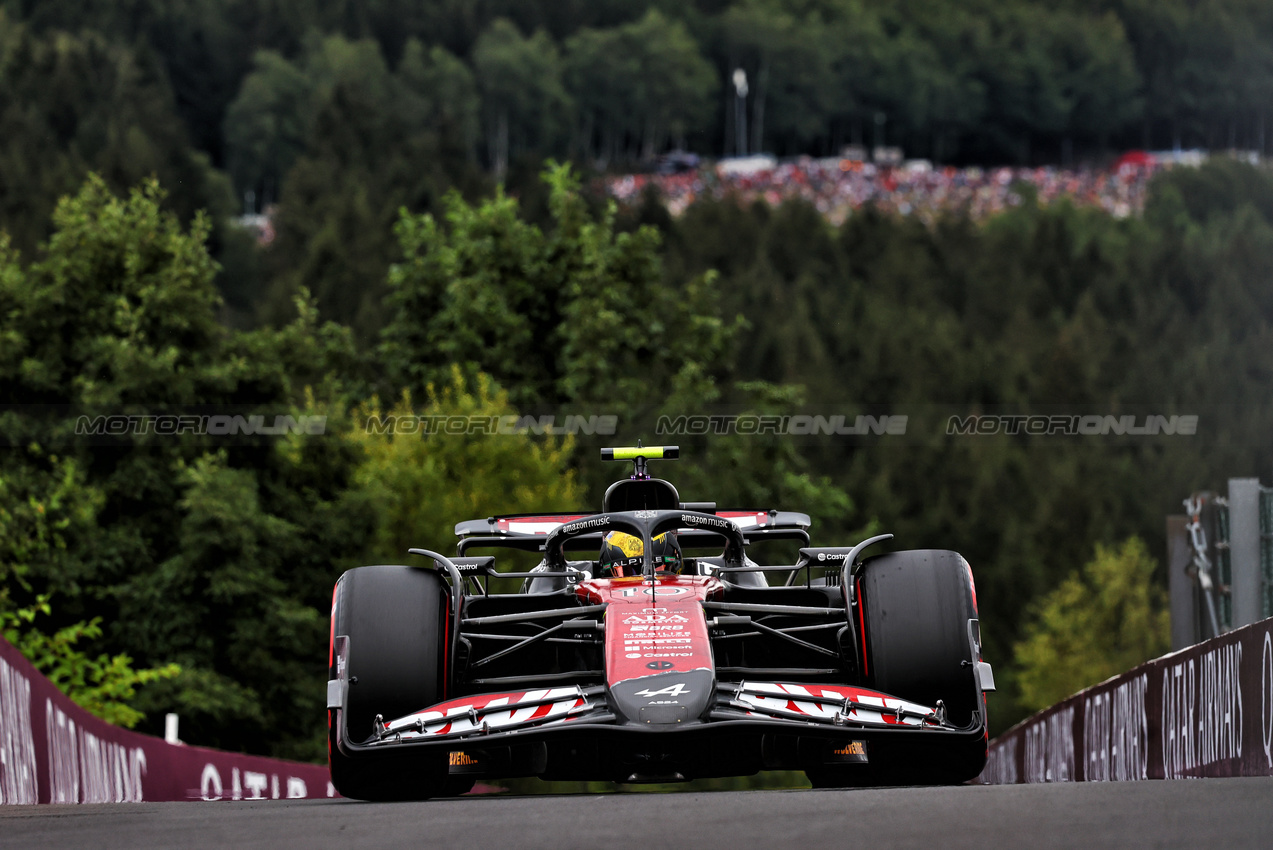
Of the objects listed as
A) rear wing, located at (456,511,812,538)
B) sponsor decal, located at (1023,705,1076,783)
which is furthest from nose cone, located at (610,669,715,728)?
sponsor decal, located at (1023,705,1076,783)

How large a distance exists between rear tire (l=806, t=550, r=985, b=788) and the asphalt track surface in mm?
847

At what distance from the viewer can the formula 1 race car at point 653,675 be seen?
8.34m

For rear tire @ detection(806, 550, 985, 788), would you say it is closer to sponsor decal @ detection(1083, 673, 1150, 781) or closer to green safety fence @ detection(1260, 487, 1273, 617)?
sponsor decal @ detection(1083, 673, 1150, 781)

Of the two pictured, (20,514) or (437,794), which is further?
(20,514)

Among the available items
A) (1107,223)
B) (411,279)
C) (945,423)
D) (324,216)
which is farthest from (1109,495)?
(1107,223)

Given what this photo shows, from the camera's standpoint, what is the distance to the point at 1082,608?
94188 millimetres

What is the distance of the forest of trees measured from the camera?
36.3 metres

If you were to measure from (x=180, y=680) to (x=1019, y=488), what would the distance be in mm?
80504

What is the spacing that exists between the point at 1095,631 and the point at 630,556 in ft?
275

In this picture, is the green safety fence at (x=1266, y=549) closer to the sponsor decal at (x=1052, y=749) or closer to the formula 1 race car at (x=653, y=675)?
the sponsor decal at (x=1052, y=749)

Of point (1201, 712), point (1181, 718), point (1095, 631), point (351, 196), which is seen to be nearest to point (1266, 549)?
point (1181, 718)

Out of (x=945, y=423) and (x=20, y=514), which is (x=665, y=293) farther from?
(x=945, y=423)

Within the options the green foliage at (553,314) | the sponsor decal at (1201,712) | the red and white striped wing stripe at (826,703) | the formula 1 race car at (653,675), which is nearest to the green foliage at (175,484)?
the green foliage at (553,314)

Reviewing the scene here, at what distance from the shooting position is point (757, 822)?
6387mm
